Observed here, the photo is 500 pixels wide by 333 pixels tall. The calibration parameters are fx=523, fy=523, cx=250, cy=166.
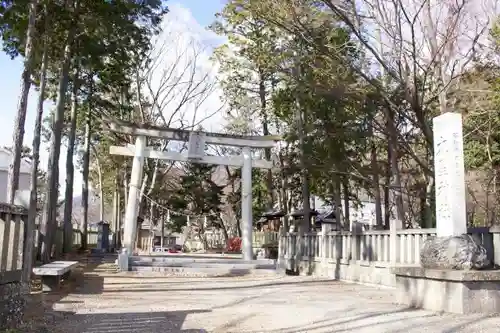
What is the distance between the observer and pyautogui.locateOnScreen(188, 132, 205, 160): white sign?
1516cm

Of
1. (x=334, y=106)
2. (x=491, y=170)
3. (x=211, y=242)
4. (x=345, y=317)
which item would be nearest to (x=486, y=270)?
(x=345, y=317)

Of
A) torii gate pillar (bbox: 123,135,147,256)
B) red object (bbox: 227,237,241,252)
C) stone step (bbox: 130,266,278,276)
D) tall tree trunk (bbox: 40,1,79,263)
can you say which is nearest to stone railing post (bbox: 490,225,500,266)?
stone step (bbox: 130,266,278,276)

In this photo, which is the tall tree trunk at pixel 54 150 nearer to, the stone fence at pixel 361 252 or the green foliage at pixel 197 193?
the stone fence at pixel 361 252

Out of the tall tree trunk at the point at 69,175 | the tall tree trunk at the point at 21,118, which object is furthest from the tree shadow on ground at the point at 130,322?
the tall tree trunk at the point at 69,175

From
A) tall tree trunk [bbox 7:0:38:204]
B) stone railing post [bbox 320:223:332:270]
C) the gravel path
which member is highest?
tall tree trunk [bbox 7:0:38:204]

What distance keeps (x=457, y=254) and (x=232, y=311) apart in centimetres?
298

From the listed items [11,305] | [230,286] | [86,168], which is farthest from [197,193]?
[11,305]

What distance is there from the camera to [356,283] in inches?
447

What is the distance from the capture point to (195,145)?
1520 cm

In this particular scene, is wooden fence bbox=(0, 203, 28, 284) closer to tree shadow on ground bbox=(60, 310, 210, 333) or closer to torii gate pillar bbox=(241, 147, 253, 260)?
tree shadow on ground bbox=(60, 310, 210, 333)

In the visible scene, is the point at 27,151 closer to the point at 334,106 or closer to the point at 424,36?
the point at 334,106

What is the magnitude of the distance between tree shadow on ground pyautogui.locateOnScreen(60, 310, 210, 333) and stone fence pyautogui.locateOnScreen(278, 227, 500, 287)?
420 cm

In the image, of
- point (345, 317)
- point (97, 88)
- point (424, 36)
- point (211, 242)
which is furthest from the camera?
point (211, 242)

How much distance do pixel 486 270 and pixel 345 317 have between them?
1847mm
